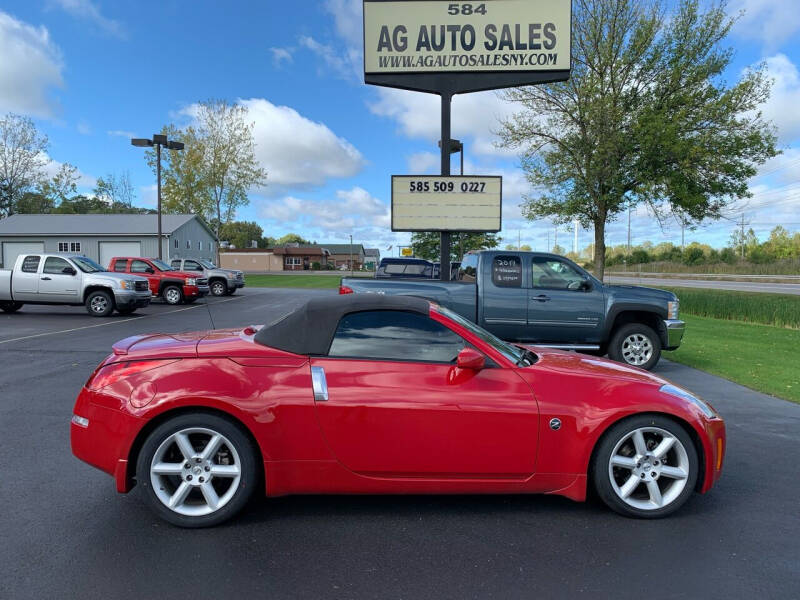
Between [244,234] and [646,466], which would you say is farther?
[244,234]

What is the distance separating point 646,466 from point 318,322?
7.59 ft

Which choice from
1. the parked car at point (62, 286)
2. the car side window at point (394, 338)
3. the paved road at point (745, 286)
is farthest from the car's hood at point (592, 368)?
the paved road at point (745, 286)

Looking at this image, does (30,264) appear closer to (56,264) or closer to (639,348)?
(56,264)

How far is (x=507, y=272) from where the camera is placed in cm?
880

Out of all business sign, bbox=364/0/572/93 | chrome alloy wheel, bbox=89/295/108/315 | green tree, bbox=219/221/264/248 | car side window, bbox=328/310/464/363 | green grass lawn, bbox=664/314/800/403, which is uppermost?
green tree, bbox=219/221/264/248

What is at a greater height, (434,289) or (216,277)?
(216,277)

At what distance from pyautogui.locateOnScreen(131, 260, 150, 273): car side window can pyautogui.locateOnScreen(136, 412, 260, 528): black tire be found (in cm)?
2194

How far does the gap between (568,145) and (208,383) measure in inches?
921

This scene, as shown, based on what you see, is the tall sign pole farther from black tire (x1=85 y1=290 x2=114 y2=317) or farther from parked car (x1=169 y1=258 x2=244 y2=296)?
parked car (x1=169 y1=258 x2=244 y2=296)

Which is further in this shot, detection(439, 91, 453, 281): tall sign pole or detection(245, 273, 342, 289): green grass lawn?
detection(245, 273, 342, 289): green grass lawn

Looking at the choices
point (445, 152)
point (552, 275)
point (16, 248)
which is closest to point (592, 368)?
point (552, 275)

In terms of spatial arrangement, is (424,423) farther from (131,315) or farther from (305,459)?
(131,315)

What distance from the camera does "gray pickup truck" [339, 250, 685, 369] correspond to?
8.65 meters

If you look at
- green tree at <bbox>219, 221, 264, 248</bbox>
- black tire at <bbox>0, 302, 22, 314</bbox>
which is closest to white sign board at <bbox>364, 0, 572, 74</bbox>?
black tire at <bbox>0, 302, 22, 314</bbox>
